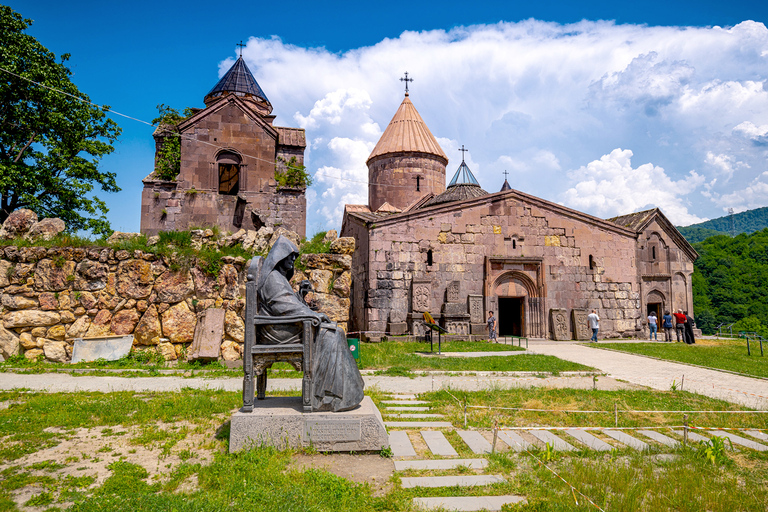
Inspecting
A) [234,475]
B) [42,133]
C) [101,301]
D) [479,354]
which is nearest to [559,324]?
A: [479,354]

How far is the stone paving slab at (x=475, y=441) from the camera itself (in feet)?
14.9

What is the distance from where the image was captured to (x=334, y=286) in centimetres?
1211

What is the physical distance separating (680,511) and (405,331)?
12.8m

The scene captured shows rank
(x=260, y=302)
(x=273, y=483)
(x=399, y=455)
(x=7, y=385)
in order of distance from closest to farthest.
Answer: (x=273, y=483) < (x=399, y=455) < (x=260, y=302) < (x=7, y=385)

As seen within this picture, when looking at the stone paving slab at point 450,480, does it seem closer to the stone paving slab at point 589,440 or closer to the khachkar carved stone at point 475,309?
the stone paving slab at point 589,440

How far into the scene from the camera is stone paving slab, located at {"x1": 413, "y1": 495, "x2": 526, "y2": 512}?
3318 mm

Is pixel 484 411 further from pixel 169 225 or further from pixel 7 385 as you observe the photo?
pixel 169 225

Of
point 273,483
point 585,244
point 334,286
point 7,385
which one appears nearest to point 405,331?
point 334,286

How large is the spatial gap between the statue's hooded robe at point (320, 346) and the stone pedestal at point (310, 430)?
0.16 m

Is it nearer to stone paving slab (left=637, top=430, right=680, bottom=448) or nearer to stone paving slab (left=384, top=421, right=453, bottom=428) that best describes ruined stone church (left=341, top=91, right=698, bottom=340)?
stone paving slab (left=384, top=421, right=453, bottom=428)

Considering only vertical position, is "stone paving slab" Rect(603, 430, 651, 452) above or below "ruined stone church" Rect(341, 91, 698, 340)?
below

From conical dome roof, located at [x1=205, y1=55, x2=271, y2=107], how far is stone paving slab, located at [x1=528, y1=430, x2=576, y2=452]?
19.5 m

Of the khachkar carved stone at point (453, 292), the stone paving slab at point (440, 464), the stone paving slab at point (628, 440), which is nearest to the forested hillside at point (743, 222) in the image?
the khachkar carved stone at point (453, 292)

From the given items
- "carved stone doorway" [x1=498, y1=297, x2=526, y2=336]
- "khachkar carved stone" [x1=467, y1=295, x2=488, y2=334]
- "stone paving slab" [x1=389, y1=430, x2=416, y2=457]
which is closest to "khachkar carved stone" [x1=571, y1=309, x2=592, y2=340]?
"carved stone doorway" [x1=498, y1=297, x2=526, y2=336]
